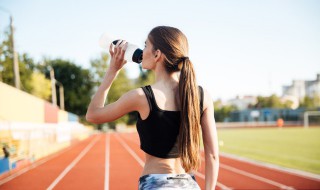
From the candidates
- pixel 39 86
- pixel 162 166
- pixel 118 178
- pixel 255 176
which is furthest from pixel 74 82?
pixel 162 166

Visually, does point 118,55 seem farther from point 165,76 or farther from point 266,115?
point 266,115

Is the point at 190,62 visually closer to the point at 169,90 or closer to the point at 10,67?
the point at 169,90

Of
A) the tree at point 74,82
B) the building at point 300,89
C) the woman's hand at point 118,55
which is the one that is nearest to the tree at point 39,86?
the tree at point 74,82

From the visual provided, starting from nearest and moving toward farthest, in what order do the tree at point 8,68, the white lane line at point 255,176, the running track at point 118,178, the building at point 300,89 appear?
the white lane line at point 255,176 → the running track at point 118,178 → the tree at point 8,68 → the building at point 300,89

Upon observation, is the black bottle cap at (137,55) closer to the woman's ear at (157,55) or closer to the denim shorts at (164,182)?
the woman's ear at (157,55)

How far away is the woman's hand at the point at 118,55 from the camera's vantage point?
184cm

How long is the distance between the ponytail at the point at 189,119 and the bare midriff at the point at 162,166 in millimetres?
38

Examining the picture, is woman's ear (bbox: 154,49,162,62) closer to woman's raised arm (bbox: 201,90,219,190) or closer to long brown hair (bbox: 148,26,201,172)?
long brown hair (bbox: 148,26,201,172)

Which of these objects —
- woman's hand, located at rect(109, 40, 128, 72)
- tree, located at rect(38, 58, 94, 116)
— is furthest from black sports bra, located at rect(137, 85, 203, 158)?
tree, located at rect(38, 58, 94, 116)

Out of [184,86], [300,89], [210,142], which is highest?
[300,89]

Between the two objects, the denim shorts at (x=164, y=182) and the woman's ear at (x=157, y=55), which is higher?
the woman's ear at (x=157, y=55)

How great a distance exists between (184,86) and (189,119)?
0.53 feet

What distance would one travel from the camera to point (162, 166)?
1.66 metres

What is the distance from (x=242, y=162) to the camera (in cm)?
1365
